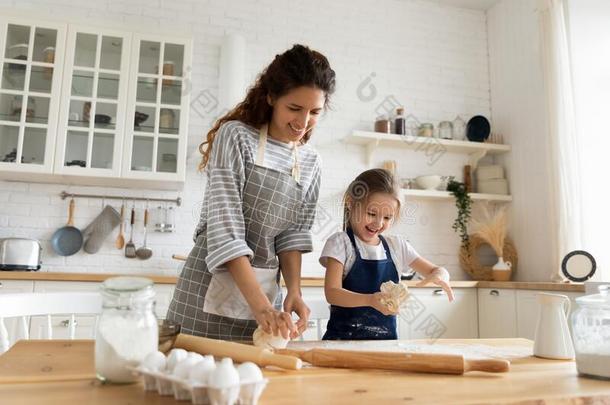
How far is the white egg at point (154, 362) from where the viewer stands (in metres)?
0.74

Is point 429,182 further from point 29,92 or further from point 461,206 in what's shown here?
point 29,92

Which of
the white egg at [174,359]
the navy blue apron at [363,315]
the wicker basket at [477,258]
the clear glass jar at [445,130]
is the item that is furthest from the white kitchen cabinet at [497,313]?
the white egg at [174,359]

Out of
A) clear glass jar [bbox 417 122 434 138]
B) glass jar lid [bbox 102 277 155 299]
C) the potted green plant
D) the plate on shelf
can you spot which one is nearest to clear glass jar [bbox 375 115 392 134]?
clear glass jar [bbox 417 122 434 138]

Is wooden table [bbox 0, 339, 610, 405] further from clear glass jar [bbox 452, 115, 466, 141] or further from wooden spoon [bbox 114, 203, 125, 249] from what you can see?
clear glass jar [bbox 452, 115, 466, 141]

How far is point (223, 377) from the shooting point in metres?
0.64

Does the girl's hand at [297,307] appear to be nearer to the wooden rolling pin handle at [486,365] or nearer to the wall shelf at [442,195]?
the wooden rolling pin handle at [486,365]

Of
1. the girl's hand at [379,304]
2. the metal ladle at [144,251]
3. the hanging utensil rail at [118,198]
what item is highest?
the hanging utensil rail at [118,198]

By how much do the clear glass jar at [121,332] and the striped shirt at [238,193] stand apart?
43cm

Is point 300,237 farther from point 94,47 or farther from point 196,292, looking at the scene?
point 94,47

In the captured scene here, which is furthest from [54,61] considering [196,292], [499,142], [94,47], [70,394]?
[499,142]

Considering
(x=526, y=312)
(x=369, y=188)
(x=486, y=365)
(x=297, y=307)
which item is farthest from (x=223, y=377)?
(x=526, y=312)

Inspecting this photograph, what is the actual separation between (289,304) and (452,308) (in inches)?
91.5

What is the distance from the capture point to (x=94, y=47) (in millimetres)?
3328

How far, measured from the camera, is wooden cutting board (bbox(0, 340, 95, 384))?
86 cm
